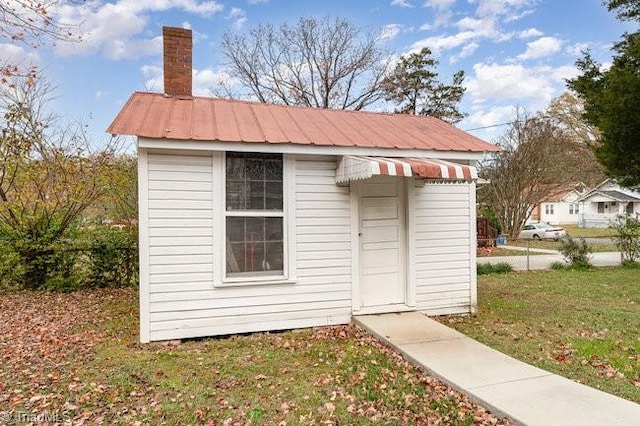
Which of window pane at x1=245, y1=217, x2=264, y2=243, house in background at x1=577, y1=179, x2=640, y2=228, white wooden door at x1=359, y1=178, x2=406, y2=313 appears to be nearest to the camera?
window pane at x1=245, y1=217, x2=264, y2=243

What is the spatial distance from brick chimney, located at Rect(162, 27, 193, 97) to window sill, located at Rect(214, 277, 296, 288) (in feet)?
11.3

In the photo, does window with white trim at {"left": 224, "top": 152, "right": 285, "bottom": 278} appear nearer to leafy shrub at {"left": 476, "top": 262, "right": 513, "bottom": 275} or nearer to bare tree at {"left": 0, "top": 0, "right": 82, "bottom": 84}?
bare tree at {"left": 0, "top": 0, "right": 82, "bottom": 84}

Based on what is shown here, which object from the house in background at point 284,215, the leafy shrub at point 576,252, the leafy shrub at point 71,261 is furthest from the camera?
the leafy shrub at point 576,252

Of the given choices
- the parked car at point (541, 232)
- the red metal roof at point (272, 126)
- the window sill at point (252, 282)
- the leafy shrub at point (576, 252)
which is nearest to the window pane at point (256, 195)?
the red metal roof at point (272, 126)

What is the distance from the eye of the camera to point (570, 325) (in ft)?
20.6

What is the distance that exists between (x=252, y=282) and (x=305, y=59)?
20.2 metres

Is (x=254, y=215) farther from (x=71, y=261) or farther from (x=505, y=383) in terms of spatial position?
(x=71, y=261)

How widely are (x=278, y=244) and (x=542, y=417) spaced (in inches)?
147

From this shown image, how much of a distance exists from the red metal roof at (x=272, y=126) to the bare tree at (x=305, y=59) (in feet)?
53.8

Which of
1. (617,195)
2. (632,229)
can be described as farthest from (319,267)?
(617,195)

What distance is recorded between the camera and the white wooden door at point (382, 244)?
6391 millimetres

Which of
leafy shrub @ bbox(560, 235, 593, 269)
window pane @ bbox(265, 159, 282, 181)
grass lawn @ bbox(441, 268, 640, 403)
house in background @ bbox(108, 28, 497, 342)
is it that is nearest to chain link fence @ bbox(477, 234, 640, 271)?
leafy shrub @ bbox(560, 235, 593, 269)

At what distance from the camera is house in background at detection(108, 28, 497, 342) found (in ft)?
17.8

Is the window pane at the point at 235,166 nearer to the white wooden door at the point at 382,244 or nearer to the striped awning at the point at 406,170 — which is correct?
the striped awning at the point at 406,170
